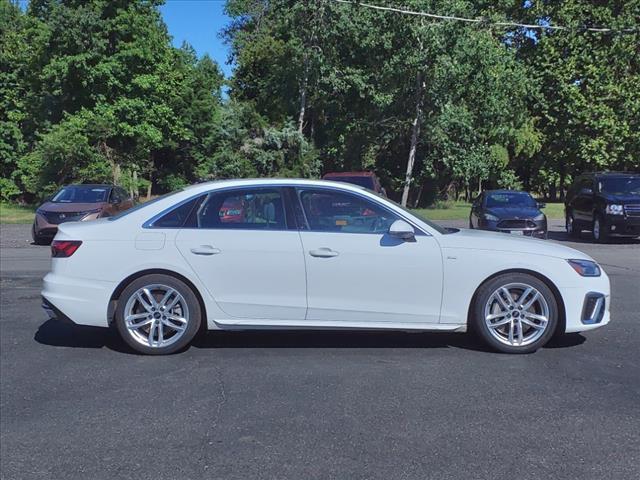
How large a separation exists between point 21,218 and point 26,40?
16.6 metres

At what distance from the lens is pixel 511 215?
Answer: 15992 mm

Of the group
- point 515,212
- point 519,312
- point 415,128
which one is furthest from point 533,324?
point 415,128

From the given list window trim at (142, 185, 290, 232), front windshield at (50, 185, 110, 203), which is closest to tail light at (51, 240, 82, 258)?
window trim at (142, 185, 290, 232)

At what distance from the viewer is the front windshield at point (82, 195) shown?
60.7ft

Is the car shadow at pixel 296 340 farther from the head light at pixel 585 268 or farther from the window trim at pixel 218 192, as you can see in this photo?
the window trim at pixel 218 192

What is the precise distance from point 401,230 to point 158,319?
7.85 feet

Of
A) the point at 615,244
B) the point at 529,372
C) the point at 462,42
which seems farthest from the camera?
the point at 462,42

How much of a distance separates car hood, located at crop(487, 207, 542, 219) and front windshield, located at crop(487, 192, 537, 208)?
23.0 inches

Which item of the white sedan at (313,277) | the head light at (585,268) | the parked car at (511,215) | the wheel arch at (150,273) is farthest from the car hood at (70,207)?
the head light at (585,268)

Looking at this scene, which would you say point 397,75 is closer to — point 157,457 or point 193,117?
point 193,117

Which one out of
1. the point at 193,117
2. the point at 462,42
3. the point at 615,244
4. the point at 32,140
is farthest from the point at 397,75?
the point at 32,140

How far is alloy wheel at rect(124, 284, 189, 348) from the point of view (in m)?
6.24

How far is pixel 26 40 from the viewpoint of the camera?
4041 centimetres

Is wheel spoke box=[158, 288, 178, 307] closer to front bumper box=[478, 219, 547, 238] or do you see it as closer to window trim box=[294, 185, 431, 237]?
window trim box=[294, 185, 431, 237]
